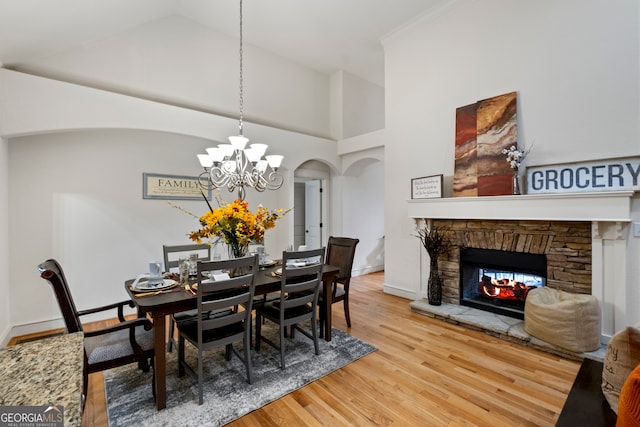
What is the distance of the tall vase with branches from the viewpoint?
13.2 feet

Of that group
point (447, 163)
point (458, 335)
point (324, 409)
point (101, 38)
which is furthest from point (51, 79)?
point (458, 335)

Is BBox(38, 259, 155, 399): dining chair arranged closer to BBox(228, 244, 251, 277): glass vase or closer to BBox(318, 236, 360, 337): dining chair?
BBox(228, 244, 251, 277): glass vase

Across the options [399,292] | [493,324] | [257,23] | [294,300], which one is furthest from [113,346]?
[257,23]

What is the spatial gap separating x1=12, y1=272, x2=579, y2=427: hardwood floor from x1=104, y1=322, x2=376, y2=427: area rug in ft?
0.31

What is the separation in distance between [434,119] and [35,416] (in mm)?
4595

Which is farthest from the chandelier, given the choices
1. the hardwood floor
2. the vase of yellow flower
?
the hardwood floor

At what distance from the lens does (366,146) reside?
17.4 ft

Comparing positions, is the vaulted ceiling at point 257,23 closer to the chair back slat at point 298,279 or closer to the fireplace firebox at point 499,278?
the chair back slat at point 298,279

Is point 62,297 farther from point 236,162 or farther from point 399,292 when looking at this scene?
point 399,292

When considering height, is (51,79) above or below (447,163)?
above

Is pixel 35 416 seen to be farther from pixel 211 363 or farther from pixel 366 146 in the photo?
pixel 366 146

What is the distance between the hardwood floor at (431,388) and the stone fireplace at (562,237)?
0.79 meters

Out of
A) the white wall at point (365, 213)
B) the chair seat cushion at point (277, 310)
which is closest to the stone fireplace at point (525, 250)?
the white wall at point (365, 213)

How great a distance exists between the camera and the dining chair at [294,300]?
2.60m
